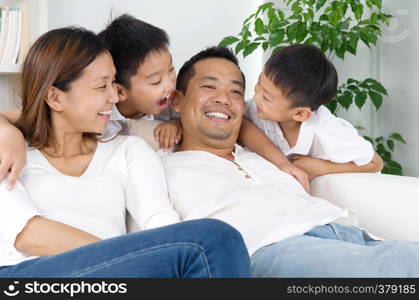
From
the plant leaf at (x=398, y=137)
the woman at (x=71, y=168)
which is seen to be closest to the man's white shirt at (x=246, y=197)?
the woman at (x=71, y=168)

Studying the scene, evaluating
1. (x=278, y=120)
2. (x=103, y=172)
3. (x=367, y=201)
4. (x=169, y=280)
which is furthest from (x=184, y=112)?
(x=169, y=280)

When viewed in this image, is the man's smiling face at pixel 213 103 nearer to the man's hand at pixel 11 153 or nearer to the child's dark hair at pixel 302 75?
the child's dark hair at pixel 302 75

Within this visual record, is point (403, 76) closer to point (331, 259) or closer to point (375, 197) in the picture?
point (375, 197)

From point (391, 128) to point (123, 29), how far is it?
208 centimetres

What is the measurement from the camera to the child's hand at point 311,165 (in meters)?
1.80

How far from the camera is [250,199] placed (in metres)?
1.55

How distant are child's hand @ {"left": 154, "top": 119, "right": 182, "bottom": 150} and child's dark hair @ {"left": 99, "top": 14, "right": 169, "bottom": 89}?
6.9 inches

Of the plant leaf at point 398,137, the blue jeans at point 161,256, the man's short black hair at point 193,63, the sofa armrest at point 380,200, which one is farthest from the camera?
the plant leaf at point 398,137

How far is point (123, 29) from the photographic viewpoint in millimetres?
1705

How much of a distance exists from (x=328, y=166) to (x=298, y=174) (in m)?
0.11

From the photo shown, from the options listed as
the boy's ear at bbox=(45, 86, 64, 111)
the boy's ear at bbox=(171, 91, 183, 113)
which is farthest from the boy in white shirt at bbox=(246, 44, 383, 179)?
the boy's ear at bbox=(45, 86, 64, 111)

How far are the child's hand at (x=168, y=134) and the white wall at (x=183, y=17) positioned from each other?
136cm

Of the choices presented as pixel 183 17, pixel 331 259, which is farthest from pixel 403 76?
pixel 331 259

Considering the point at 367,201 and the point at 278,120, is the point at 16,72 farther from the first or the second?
the point at 367,201
